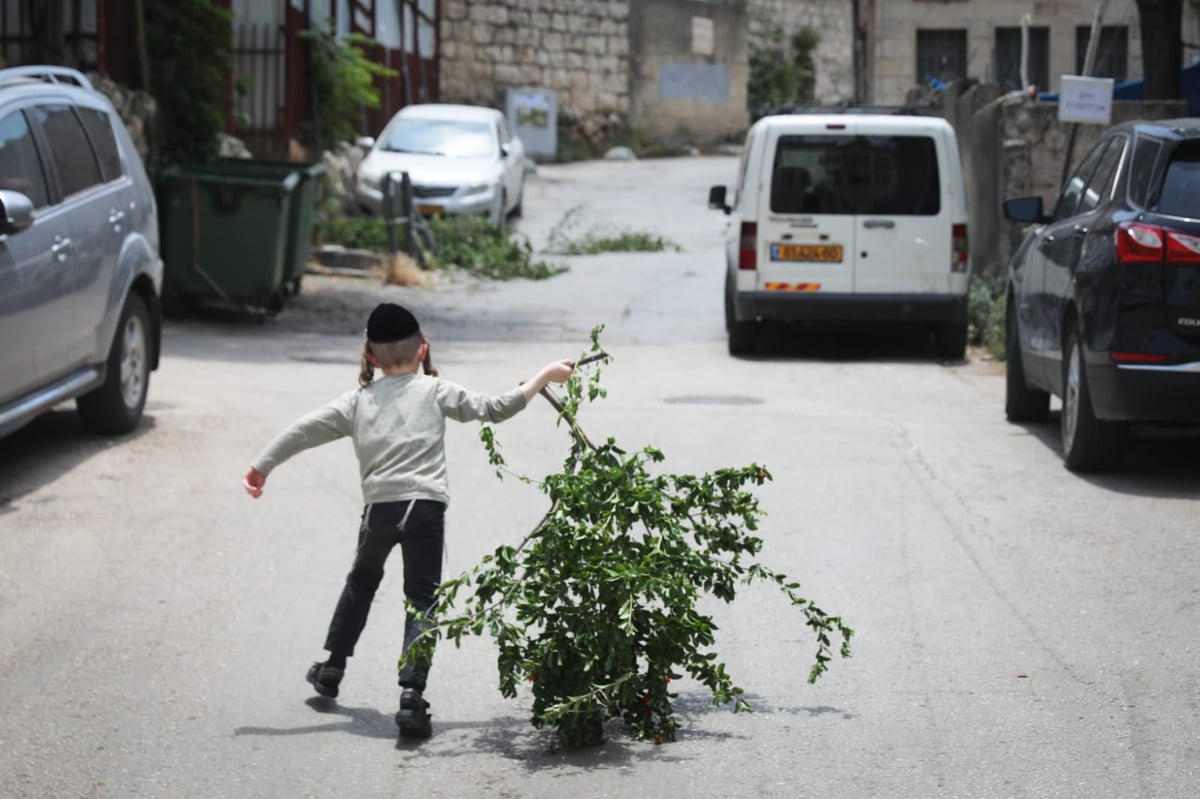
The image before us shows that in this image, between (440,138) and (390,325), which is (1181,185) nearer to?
(390,325)

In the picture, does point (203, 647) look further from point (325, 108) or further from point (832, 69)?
point (832, 69)

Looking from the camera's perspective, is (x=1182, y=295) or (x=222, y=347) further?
(x=222, y=347)

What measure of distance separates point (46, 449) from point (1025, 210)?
18.8 feet

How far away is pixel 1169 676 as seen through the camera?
5.79 metres

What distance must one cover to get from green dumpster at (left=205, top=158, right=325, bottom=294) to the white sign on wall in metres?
6.92

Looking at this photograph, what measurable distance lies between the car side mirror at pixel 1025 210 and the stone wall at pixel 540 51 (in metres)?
28.2

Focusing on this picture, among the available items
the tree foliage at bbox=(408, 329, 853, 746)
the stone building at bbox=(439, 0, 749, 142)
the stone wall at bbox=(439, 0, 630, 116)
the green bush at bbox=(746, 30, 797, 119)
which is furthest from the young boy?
the green bush at bbox=(746, 30, 797, 119)

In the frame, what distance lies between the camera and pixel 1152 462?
9703mm

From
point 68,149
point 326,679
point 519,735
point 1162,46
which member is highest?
point 1162,46

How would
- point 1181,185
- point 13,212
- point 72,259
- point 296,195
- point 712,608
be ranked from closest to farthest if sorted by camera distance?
point 712,608, point 13,212, point 1181,185, point 72,259, point 296,195

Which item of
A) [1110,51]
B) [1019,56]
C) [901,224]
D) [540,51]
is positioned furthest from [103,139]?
[540,51]

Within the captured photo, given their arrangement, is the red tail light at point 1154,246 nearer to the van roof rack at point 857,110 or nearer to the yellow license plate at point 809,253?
the yellow license plate at point 809,253

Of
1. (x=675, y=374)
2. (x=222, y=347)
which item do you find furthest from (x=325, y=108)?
(x=675, y=374)

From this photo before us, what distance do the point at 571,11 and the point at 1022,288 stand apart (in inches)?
1189
